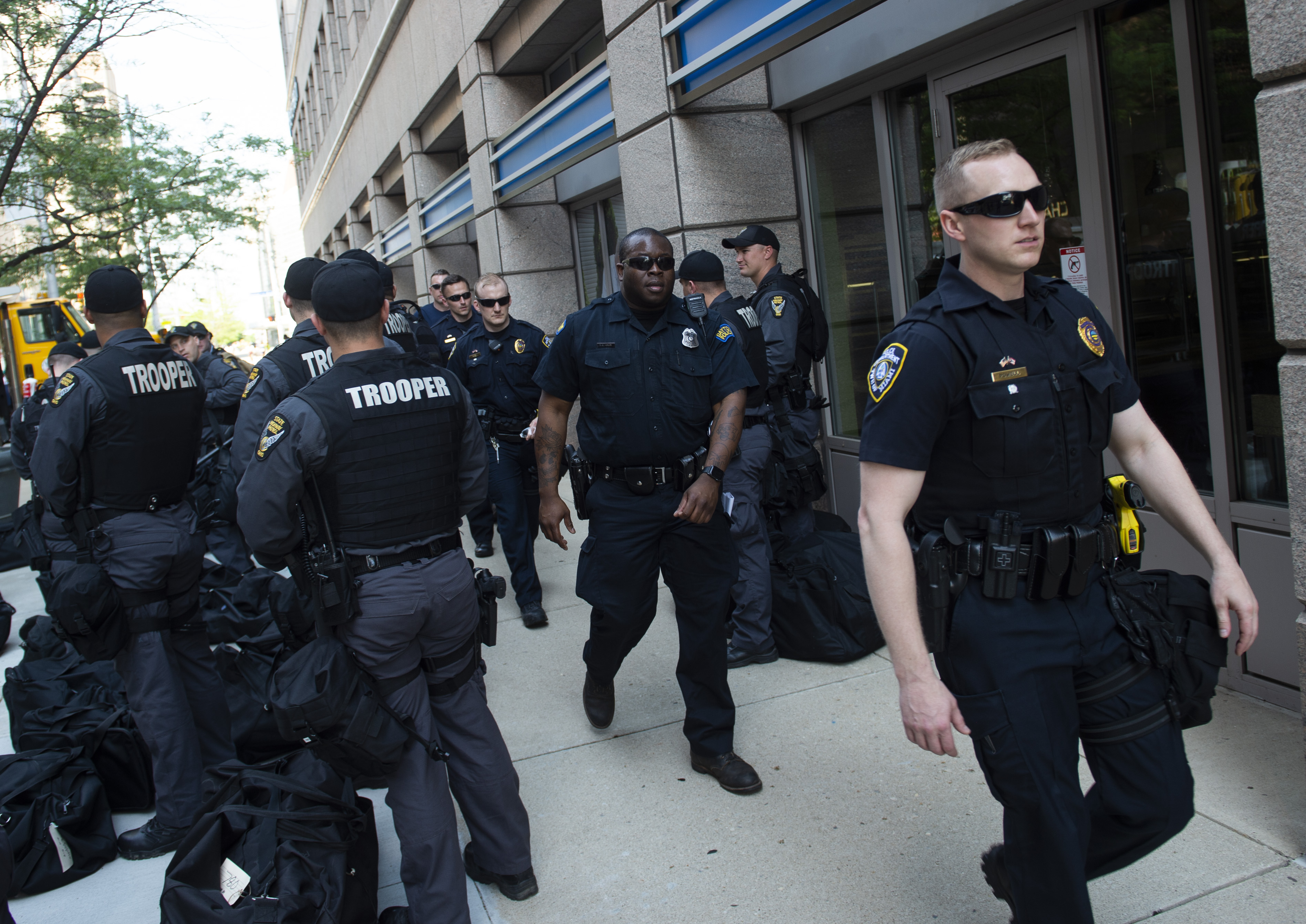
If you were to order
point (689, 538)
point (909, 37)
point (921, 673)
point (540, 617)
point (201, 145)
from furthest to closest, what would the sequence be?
point (201, 145), point (540, 617), point (909, 37), point (689, 538), point (921, 673)

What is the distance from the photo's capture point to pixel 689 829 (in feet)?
11.4

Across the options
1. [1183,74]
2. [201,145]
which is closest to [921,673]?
[1183,74]

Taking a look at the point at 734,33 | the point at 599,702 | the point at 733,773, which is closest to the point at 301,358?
the point at 599,702

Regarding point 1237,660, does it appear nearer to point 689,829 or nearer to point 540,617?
point 689,829

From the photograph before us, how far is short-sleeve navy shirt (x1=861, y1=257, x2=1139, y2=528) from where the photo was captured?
2.16 metres

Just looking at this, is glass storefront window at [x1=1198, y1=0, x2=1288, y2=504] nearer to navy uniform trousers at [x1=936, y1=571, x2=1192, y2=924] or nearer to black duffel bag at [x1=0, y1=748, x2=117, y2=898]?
navy uniform trousers at [x1=936, y1=571, x2=1192, y2=924]

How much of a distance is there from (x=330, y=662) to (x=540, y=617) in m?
3.17

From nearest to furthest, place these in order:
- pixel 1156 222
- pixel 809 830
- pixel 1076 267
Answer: pixel 809 830
pixel 1156 222
pixel 1076 267

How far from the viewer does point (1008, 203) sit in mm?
2176

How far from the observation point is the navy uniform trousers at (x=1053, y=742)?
216cm

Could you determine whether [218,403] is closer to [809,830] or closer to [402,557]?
[402,557]

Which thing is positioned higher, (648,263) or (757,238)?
(757,238)

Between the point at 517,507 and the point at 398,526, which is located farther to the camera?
the point at 517,507

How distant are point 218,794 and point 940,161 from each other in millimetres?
4542
